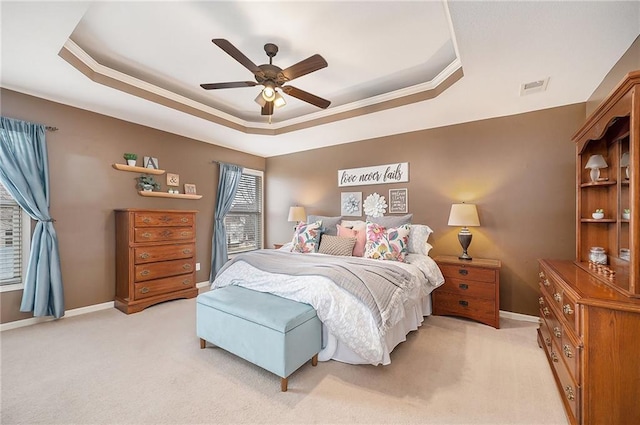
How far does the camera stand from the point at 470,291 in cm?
305

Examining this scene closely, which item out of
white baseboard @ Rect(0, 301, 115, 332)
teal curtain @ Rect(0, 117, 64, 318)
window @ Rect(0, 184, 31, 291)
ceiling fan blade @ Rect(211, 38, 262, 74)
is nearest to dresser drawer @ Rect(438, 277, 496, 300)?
ceiling fan blade @ Rect(211, 38, 262, 74)

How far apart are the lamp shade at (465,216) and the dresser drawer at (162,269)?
11.9 ft

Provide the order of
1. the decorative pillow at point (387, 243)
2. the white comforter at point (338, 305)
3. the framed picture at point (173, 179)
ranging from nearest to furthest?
the white comforter at point (338, 305), the decorative pillow at point (387, 243), the framed picture at point (173, 179)

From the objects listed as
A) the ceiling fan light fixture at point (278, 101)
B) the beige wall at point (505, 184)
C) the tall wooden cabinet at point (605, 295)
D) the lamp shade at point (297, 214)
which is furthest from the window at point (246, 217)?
the tall wooden cabinet at point (605, 295)

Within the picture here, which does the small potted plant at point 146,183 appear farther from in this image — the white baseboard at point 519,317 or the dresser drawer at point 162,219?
the white baseboard at point 519,317

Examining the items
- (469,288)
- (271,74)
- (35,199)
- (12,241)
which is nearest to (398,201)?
(469,288)

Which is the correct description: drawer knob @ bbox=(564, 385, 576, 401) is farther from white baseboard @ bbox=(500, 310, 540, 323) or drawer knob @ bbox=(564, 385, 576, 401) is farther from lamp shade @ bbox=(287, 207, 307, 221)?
lamp shade @ bbox=(287, 207, 307, 221)

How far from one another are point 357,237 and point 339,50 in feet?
6.79

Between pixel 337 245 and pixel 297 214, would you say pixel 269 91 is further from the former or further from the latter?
pixel 297 214

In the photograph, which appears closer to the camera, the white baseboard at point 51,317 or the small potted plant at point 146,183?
the white baseboard at point 51,317

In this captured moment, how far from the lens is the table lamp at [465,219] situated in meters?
3.19

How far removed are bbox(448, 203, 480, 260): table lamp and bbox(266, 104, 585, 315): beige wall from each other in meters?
0.30

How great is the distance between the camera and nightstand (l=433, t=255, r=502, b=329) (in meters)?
2.94

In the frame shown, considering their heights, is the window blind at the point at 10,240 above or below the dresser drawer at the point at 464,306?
above
